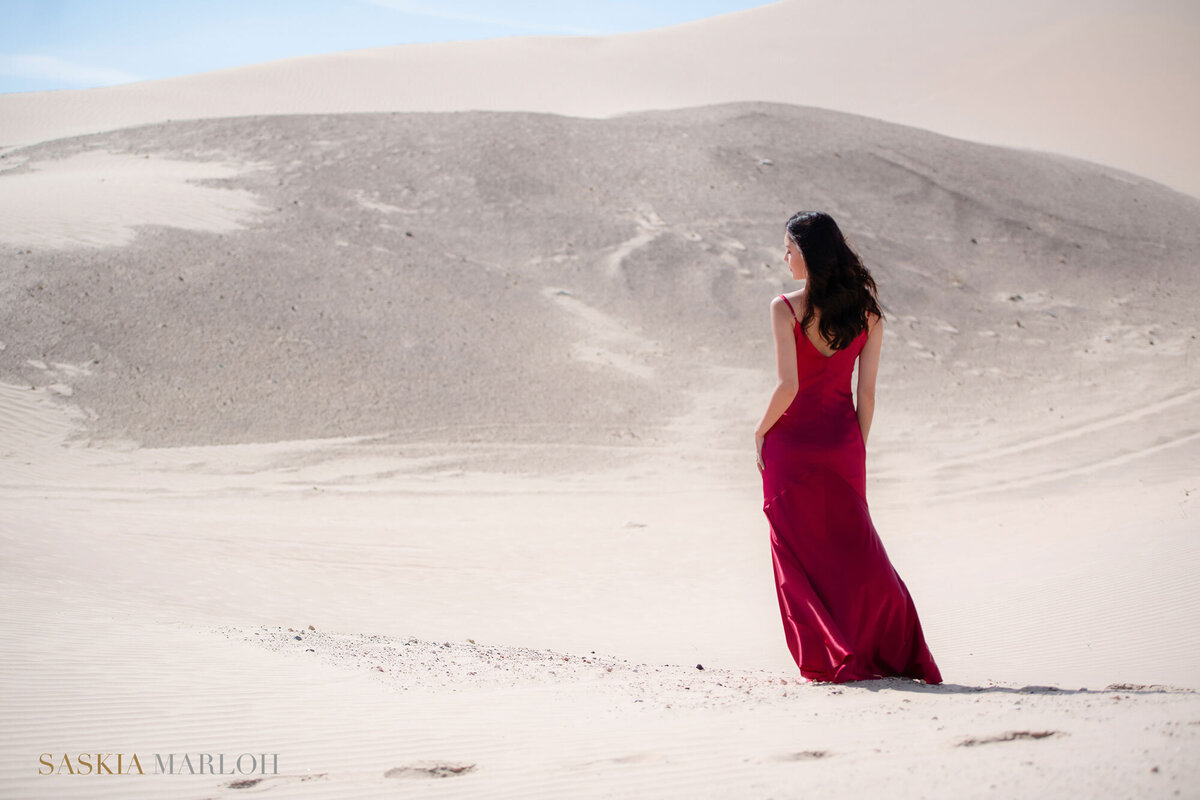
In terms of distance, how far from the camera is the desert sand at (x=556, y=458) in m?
4.13

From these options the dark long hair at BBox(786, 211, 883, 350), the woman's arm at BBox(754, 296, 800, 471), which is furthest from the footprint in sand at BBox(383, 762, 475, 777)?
the dark long hair at BBox(786, 211, 883, 350)

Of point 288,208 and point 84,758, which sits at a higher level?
point 288,208

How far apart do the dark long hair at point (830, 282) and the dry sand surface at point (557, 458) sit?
1597mm

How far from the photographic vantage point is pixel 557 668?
5.81m

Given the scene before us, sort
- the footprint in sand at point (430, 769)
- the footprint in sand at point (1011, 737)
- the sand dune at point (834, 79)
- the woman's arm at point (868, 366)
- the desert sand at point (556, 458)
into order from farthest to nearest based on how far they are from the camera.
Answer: the sand dune at point (834, 79) < the woman's arm at point (868, 366) < the desert sand at point (556, 458) < the footprint in sand at point (430, 769) < the footprint in sand at point (1011, 737)

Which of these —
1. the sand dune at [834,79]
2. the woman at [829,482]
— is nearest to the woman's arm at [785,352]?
the woman at [829,482]

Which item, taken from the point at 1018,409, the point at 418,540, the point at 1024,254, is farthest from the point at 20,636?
the point at 1024,254

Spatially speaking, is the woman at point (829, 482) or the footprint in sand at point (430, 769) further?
the woman at point (829, 482)

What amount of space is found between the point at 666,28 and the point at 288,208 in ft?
166

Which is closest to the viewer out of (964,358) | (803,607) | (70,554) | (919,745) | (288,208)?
(919,745)

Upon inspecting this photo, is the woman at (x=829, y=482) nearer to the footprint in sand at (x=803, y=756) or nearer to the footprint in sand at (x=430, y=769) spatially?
the footprint in sand at (x=803, y=756)

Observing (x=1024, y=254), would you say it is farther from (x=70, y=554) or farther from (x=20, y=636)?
(x=20, y=636)

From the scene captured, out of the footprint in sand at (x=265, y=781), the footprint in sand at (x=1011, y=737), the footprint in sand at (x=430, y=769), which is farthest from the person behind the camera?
the footprint in sand at (x=430, y=769)

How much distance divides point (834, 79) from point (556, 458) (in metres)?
45.6
